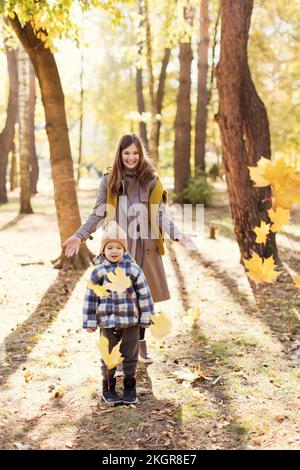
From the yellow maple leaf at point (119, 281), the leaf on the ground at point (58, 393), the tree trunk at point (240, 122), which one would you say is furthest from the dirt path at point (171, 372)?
the tree trunk at point (240, 122)

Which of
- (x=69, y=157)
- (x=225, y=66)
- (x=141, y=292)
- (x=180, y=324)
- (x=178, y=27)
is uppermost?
(x=178, y=27)

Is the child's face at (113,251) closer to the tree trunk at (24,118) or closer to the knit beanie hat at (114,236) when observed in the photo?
the knit beanie hat at (114,236)

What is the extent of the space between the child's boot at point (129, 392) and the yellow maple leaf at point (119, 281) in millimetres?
827

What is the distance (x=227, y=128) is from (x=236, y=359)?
162 inches

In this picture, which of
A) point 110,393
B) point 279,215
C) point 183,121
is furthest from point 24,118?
point 279,215

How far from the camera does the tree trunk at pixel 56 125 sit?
28.7 ft

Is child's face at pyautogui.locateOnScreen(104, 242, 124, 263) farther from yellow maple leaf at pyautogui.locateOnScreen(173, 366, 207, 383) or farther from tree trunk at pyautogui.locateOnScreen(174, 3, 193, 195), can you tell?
tree trunk at pyautogui.locateOnScreen(174, 3, 193, 195)

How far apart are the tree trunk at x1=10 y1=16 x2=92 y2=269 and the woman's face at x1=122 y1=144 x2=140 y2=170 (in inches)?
186

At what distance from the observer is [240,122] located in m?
8.48

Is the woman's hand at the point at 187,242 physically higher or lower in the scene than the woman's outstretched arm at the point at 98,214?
lower

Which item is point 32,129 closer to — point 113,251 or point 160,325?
point 113,251
